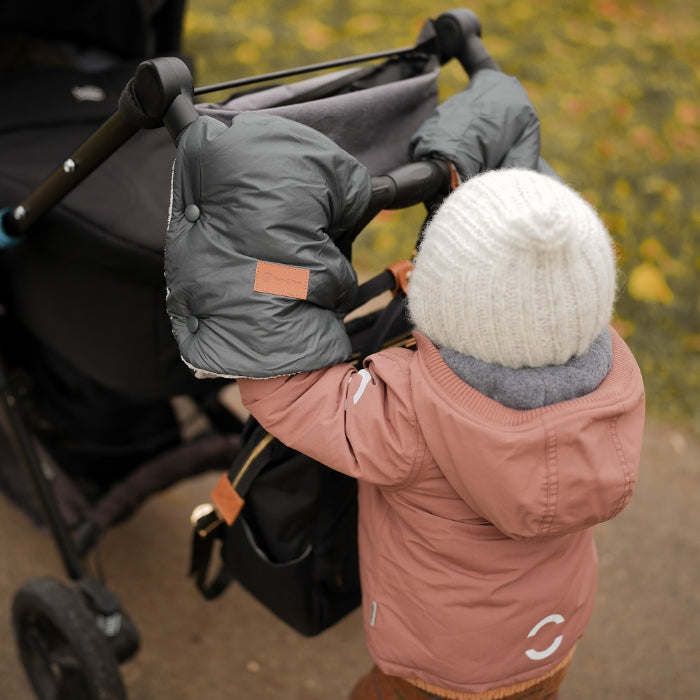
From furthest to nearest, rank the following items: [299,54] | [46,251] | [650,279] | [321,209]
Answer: [299,54] → [650,279] → [46,251] → [321,209]

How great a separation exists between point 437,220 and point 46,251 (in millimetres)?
832

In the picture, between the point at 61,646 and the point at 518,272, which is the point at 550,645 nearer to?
the point at 518,272

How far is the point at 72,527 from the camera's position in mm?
1913

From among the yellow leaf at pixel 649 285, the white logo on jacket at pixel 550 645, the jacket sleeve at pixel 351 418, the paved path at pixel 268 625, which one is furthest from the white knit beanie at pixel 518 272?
the yellow leaf at pixel 649 285

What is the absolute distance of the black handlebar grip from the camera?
153 cm

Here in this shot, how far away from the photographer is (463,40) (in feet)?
5.06

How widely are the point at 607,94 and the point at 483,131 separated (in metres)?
3.17

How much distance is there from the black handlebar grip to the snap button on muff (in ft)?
2.22

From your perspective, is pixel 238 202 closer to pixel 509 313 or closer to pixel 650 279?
pixel 509 313

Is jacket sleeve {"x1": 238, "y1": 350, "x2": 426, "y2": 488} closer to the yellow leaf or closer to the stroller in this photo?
the stroller

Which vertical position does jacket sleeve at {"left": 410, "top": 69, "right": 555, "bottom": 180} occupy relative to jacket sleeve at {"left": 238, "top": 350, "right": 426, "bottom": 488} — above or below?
above

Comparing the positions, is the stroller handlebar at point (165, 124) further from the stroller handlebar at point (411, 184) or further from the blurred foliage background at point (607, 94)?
the blurred foliage background at point (607, 94)

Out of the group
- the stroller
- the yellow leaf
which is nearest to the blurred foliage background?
the yellow leaf

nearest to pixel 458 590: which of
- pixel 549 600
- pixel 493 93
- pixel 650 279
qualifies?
pixel 549 600
